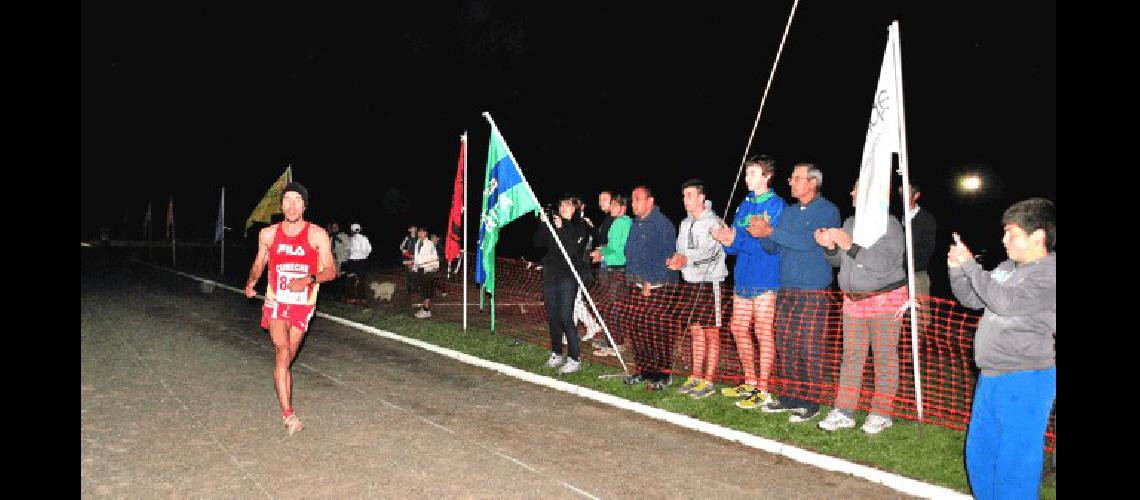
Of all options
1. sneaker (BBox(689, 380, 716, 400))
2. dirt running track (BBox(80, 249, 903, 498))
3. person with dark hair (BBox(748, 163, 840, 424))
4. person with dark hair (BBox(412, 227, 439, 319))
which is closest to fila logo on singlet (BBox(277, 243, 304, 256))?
dirt running track (BBox(80, 249, 903, 498))

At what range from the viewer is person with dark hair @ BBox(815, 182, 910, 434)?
262 inches

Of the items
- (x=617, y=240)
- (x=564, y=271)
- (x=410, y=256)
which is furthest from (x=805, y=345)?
(x=410, y=256)

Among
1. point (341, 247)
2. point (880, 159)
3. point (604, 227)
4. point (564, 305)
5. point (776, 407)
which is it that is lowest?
point (776, 407)

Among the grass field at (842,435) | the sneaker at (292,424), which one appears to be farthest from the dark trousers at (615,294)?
the sneaker at (292,424)

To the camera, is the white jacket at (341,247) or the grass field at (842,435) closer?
the grass field at (842,435)

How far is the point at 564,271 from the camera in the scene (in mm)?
9562

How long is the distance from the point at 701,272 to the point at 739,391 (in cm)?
126

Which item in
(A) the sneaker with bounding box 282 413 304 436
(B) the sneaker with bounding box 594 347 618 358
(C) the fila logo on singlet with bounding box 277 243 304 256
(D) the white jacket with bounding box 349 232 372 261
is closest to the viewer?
(A) the sneaker with bounding box 282 413 304 436

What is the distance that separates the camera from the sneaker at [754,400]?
7512 mm

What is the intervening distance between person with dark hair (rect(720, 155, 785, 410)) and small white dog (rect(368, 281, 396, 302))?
12.8m

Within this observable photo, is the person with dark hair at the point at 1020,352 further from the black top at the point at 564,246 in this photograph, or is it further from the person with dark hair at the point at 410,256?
the person with dark hair at the point at 410,256

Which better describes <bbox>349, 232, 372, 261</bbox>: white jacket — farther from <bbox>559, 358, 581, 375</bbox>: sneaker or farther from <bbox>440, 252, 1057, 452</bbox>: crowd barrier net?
<bbox>559, 358, 581, 375</bbox>: sneaker

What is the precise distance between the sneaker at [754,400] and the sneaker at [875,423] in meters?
1.06

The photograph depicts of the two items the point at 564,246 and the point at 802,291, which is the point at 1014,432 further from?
the point at 564,246
